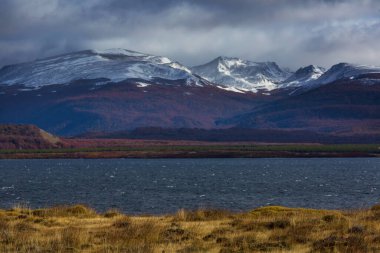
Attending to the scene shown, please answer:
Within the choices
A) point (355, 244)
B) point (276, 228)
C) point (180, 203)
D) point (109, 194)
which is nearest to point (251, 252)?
point (355, 244)

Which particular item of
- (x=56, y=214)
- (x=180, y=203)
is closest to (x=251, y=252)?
(x=56, y=214)

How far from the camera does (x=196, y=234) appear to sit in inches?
1216

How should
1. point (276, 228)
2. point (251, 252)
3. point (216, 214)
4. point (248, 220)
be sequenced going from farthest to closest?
point (216, 214)
point (248, 220)
point (276, 228)
point (251, 252)

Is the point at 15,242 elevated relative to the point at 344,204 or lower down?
elevated

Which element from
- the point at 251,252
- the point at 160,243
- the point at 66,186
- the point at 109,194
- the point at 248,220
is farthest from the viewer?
the point at 66,186

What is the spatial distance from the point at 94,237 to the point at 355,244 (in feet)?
33.8

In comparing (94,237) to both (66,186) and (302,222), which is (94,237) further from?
(66,186)

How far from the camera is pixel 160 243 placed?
28062 millimetres

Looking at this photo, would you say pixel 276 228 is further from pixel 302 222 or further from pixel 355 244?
pixel 355 244

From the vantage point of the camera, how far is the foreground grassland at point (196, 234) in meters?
26.4

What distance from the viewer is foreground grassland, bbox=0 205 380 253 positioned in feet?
86.6

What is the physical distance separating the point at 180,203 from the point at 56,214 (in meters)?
27.7

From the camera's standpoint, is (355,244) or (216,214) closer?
(355,244)

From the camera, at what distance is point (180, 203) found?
68438 mm
